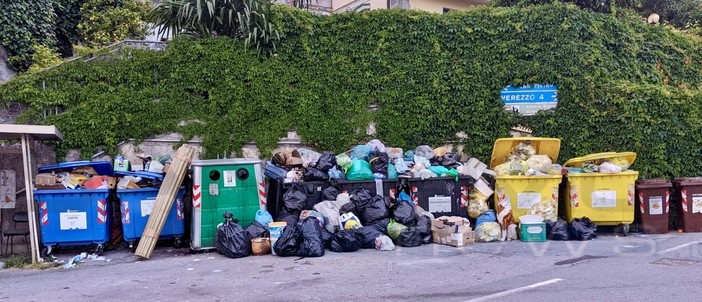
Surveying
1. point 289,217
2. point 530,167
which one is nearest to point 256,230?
point 289,217

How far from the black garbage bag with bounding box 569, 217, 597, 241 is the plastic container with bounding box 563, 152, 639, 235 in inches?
8.3

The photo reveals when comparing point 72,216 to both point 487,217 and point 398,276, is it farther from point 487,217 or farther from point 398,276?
point 487,217

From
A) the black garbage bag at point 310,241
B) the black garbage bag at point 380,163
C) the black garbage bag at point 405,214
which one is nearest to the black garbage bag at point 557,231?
the black garbage bag at point 405,214

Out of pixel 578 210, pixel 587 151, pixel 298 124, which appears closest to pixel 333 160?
pixel 298 124

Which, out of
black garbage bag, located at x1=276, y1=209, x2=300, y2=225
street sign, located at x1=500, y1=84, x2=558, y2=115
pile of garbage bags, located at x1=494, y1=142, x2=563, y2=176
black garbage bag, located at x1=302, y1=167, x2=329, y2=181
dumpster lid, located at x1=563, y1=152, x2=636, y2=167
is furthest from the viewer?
street sign, located at x1=500, y1=84, x2=558, y2=115

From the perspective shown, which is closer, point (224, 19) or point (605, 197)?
point (605, 197)

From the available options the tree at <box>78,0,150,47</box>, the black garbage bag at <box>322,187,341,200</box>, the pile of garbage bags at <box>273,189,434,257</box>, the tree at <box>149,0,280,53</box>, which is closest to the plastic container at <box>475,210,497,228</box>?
the pile of garbage bags at <box>273,189,434,257</box>

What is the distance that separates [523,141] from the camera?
35.2 ft

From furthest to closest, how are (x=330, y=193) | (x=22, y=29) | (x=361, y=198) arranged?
(x=22, y=29) → (x=330, y=193) → (x=361, y=198)

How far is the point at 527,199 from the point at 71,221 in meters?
6.86

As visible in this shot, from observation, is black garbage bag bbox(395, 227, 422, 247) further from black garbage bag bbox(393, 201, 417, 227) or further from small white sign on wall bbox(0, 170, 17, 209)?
small white sign on wall bbox(0, 170, 17, 209)

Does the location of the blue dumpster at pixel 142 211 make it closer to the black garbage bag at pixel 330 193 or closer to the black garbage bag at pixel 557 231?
the black garbage bag at pixel 330 193

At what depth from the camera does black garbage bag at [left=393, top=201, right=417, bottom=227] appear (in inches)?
353

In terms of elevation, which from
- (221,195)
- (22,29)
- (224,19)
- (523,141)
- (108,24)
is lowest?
(221,195)
